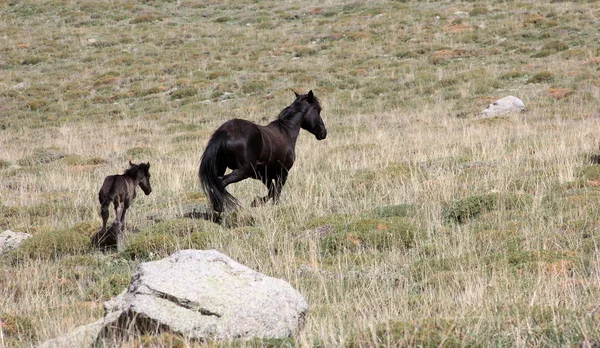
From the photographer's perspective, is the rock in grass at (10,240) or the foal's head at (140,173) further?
the foal's head at (140,173)

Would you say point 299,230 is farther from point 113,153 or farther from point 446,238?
point 113,153

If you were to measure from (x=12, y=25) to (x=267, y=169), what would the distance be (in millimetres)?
46180

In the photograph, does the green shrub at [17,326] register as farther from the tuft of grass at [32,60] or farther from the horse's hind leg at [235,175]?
the tuft of grass at [32,60]

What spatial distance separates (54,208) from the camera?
1131 cm

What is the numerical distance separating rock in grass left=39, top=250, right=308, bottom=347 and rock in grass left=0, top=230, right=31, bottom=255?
14.4ft

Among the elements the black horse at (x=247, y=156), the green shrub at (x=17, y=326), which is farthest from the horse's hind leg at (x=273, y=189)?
the green shrub at (x=17, y=326)

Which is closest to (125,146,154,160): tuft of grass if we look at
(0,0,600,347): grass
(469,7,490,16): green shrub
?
(0,0,600,347): grass

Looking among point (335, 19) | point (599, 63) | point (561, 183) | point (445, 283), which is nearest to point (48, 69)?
point (335, 19)

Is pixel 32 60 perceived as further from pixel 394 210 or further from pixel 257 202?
pixel 394 210

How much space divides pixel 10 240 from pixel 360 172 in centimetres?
637

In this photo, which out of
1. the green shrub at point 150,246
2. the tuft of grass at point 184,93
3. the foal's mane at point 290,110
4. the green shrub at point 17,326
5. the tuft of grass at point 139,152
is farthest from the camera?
the tuft of grass at point 184,93

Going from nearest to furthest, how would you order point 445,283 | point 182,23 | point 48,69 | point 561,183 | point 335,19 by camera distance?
point 445,283 → point 561,183 → point 48,69 → point 335,19 → point 182,23

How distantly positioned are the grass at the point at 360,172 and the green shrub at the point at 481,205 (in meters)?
0.03

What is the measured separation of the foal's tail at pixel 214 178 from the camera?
9.89 metres
